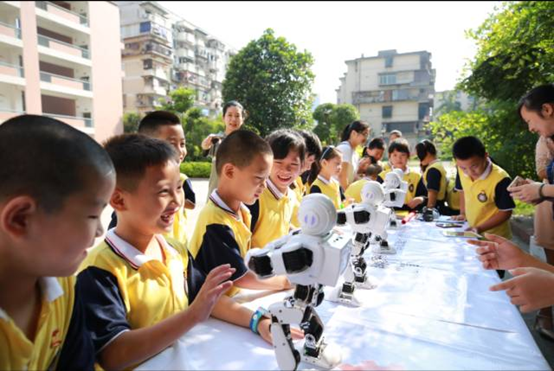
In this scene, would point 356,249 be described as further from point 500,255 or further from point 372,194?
point 500,255

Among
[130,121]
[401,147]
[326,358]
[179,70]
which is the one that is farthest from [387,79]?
[326,358]

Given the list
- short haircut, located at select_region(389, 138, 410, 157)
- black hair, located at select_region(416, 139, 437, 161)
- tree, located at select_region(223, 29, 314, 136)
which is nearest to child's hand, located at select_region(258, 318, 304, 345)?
short haircut, located at select_region(389, 138, 410, 157)

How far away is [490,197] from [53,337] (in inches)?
124

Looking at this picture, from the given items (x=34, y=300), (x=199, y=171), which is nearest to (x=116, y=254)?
(x=34, y=300)

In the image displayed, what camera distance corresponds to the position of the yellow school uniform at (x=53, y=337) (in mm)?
722

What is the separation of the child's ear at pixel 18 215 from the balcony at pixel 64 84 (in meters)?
Result: 2.83

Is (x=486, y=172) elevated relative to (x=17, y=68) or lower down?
lower down

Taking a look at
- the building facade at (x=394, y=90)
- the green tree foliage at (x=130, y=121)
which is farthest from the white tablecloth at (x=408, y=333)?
the building facade at (x=394, y=90)

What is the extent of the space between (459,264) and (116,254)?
180cm

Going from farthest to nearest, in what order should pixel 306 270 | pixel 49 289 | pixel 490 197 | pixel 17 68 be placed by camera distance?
1. pixel 490 197
2. pixel 17 68
3. pixel 306 270
4. pixel 49 289

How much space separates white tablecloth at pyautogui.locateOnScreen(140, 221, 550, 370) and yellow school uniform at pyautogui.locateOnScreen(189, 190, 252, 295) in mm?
203

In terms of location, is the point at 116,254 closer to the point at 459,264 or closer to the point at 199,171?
the point at 459,264

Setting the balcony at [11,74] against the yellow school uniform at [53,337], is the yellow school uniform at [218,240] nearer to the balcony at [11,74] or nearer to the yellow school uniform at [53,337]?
the yellow school uniform at [53,337]

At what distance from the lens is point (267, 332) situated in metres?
1.11
